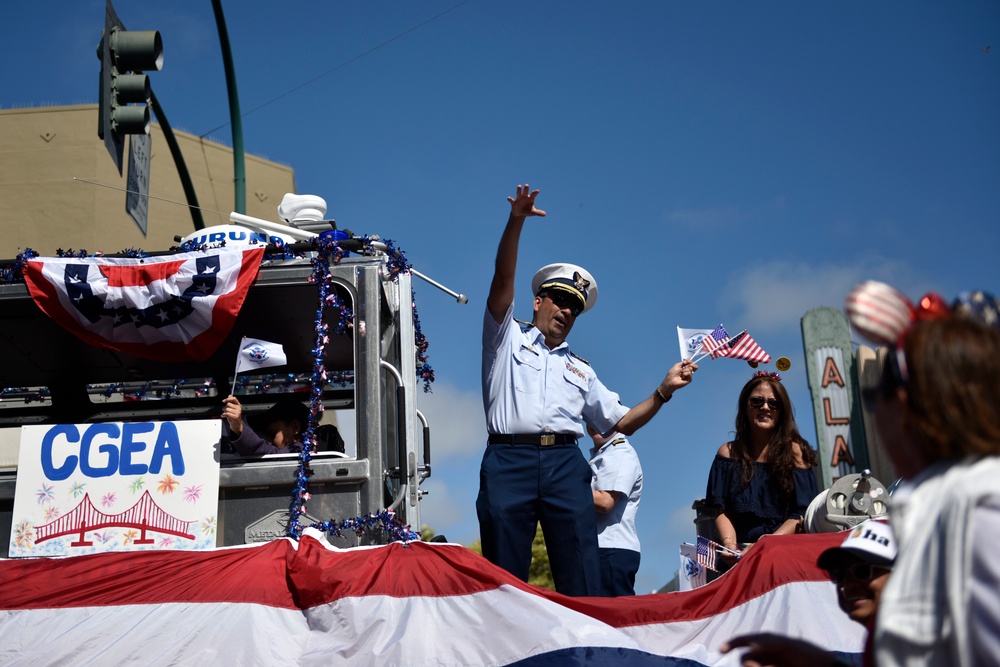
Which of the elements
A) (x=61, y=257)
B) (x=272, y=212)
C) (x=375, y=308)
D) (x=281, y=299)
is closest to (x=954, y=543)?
(x=375, y=308)

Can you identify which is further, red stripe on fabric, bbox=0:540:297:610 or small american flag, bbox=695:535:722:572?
small american flag, bbox=695:535:722:572

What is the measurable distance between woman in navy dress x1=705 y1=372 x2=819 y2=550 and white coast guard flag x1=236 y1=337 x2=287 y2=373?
2555 millimetres

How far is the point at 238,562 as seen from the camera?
198 inches

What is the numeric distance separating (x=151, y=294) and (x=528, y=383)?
2.22 meters

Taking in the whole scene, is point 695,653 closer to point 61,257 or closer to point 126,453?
point 126,453

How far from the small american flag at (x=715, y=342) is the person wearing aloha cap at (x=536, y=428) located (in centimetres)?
23

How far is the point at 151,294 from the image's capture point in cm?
604

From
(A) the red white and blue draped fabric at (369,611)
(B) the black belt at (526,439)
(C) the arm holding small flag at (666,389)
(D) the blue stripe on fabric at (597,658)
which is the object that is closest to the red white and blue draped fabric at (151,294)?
(A) the red white and blue draped fabric at (369,611)

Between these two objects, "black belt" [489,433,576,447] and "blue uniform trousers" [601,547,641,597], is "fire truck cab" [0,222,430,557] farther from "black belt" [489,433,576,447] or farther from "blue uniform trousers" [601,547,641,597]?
"blue uniform trousers" [601,547,641,597]

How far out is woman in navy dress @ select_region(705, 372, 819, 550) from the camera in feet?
19.1

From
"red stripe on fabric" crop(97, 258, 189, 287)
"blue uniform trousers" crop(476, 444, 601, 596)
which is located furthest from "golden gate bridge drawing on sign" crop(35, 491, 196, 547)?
"blue uniform trousers" crop(476, 444, 601, 596)

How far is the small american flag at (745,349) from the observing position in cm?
613

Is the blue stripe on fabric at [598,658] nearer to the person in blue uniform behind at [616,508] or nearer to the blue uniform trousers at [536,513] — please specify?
the blue uniform trousers at [536,513]

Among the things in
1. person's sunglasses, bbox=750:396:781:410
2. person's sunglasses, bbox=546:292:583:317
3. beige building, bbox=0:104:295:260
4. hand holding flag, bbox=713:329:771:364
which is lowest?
person's sunglasses, bbox=750:396:781:410
